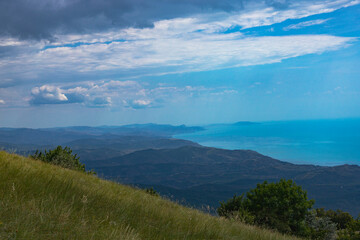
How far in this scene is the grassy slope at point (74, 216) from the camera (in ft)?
16.3

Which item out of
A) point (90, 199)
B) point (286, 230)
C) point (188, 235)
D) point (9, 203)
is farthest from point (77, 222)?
point (286, 230)

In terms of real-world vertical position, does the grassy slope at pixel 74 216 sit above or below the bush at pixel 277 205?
above

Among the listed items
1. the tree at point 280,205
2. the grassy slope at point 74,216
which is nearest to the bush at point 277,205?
the tree at point 280,205

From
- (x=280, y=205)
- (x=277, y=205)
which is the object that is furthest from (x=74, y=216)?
(x=280, y=205)

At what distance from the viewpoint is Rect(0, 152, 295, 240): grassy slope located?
4.97 meters

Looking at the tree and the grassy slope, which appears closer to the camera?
the grassy slope

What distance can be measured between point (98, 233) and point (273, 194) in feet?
84.3

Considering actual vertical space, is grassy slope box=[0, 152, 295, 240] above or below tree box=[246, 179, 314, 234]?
above

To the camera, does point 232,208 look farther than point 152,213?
Yes

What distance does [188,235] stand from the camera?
691 centimetres

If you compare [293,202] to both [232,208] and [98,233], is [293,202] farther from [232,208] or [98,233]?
[98,233]

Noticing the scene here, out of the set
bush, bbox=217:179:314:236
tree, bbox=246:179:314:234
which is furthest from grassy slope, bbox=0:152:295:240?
tree, bbox=246:179:314:234

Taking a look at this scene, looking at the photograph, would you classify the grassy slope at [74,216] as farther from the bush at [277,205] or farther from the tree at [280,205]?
the tree at [280,205]

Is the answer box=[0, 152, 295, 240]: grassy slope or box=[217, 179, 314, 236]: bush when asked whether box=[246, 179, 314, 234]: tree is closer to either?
box=[217, 179, 314, 236]: bush
